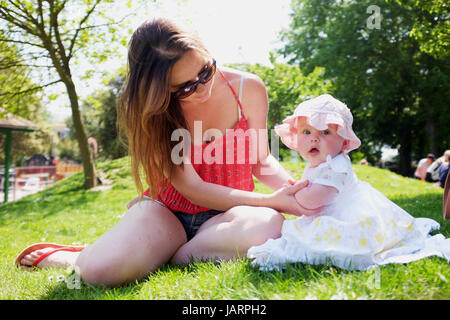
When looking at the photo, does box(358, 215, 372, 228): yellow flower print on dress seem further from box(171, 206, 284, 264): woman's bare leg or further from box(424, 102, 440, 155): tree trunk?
box(424, 102, 440, 155): tree trunk

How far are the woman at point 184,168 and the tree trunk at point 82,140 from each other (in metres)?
8.53

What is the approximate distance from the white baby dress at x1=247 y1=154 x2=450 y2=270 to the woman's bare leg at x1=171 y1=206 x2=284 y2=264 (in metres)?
0.08

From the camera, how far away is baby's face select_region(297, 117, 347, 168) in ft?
7.15

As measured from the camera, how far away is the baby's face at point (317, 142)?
2180 mm

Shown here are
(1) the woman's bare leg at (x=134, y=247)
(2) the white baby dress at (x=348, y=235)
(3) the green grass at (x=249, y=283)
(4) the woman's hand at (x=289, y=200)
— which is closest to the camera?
(3) the green grass at (x=249, y=283)

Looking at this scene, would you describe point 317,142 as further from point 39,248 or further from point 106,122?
point 106,122

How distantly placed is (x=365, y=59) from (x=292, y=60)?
3.85 m

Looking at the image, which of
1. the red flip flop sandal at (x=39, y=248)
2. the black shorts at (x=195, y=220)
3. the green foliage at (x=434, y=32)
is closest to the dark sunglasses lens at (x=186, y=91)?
the black shorts at (x=195, y=220)

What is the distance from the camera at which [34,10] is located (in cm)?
977

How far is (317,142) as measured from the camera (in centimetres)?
220

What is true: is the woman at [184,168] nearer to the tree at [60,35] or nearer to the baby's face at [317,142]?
the baby's face at [317,142]

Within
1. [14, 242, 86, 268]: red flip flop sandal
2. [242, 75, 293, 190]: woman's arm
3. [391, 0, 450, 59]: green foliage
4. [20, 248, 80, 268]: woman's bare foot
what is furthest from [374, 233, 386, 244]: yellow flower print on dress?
[391, 0, 450, 59]: green foliage
